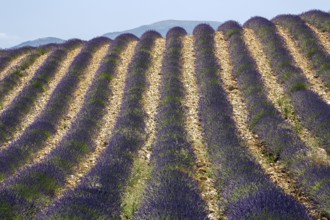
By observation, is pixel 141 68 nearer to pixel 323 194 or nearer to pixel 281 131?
pixel 281 131

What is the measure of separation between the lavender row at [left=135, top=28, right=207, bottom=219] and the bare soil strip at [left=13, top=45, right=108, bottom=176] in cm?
261

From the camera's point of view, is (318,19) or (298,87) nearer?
(298,87)

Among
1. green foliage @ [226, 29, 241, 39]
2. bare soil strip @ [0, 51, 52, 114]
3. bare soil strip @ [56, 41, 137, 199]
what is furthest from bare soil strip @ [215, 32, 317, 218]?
bare soil strip @ [0, 51, 52, 114]

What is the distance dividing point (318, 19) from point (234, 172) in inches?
656

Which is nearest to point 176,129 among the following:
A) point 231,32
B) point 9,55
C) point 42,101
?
point 42,101

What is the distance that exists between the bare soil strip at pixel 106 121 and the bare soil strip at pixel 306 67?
601cm

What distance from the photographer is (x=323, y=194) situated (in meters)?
6.01

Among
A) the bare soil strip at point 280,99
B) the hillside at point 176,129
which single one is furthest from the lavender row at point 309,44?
the bare soil strip at point 280,99

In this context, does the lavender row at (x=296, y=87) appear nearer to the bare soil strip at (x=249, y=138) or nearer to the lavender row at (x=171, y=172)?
the bare soil strip at (x=249, y=138)

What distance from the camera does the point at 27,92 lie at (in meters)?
15.6

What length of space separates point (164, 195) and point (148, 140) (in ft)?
15.1

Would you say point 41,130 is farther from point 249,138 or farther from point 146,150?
point 249,138

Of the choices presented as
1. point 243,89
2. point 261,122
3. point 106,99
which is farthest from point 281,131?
point 106,99

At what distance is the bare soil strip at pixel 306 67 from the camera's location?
1267 cm
